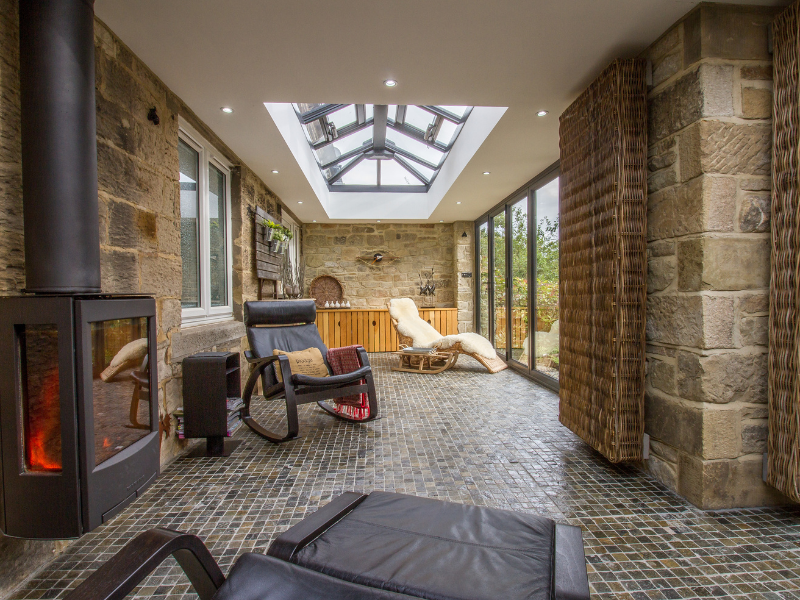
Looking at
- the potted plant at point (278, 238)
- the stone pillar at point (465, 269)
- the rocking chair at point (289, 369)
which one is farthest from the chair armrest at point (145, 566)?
the stone pillar at point (465, 269)

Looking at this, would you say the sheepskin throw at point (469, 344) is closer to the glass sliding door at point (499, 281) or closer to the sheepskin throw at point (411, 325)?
the sheepskin throw at point (411, 325)

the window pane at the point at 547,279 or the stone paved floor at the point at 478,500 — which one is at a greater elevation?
the window pane at the point at 547,279

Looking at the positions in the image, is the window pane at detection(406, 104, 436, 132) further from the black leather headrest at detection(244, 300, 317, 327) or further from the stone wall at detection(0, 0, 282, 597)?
the black leather headrest at detection(244, 300, 317, 327)

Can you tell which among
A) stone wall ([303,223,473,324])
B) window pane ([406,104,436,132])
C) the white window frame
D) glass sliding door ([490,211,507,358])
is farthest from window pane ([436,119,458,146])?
stone wall ([303,223,473,324])

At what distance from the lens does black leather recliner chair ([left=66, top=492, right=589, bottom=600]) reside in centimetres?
77

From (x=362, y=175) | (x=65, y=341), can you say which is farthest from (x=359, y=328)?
(x=65, y=341)

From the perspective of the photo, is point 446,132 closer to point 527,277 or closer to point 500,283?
point 527,277

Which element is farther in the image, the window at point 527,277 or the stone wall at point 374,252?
the stone wall at point 374,252

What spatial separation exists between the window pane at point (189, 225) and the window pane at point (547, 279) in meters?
3.16

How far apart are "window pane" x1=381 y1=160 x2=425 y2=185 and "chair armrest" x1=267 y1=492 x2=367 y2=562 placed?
5.57m

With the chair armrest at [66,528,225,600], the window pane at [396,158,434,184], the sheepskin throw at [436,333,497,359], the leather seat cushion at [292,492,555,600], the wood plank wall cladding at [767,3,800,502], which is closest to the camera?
the chair armrest at [66,528,225,600]

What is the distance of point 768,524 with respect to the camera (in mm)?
1673

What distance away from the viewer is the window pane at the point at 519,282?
15.1ft

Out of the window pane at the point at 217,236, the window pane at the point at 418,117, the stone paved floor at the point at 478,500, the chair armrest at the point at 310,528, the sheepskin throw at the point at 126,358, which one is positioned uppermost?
the window pane at the point at 418,117
